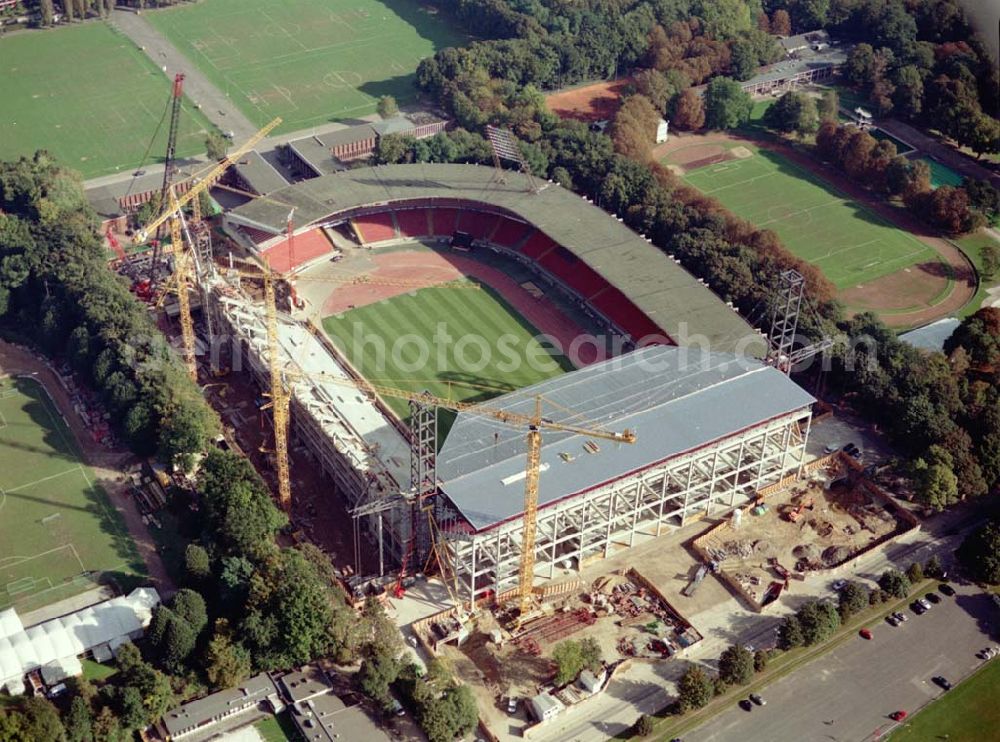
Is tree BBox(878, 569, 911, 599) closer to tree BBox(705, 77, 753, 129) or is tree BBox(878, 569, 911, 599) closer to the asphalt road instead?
the asphalt road

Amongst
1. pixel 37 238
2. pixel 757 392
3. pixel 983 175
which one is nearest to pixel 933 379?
pixel 757 392

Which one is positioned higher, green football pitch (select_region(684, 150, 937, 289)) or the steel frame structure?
green football pitch (select_region(684, 150, 937, 289))

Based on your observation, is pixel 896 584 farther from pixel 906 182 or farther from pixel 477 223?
pixel 906 182

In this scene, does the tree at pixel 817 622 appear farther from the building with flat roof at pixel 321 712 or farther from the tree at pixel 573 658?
the building with flat roof at pixel 321 712

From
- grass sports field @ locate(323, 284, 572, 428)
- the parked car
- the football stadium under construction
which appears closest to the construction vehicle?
the football stadium under construction

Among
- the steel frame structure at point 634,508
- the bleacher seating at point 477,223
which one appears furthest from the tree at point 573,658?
→ the bleacher seating at point 477,223
